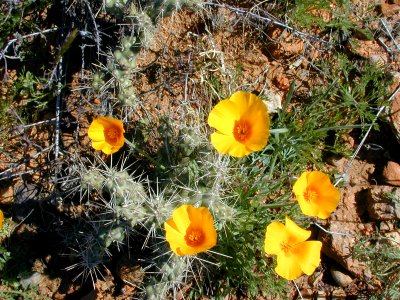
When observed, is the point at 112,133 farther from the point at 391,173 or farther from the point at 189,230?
the point at 391,173

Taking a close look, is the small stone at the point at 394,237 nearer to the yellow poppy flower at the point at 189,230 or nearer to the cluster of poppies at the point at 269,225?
the cluster of poppies at the point at 269,225

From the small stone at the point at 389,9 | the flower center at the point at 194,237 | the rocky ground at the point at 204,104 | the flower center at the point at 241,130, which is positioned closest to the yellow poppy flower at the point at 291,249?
the flower center at the point at 194,237

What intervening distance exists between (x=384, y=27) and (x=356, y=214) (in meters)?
1.48

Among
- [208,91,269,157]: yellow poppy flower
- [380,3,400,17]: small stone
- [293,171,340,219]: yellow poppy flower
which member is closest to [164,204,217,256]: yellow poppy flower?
[208,91,269,157]: yellow poppy flower

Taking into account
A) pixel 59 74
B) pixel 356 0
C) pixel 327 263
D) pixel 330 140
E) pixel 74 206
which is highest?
pixel 356 0

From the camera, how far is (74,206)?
3.57m

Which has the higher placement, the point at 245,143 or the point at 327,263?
the point at 245,143

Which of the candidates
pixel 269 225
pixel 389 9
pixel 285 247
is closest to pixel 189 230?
pixel 269 225

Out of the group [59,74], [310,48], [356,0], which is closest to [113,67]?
[59,74]

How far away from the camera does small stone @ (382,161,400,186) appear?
3594 mm

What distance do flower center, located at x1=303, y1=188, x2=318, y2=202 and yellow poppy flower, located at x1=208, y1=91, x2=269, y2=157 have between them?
1.73 feet

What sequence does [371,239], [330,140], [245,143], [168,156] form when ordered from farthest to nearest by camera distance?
[330,140]
[371,239]
[168,156]
[245,143]

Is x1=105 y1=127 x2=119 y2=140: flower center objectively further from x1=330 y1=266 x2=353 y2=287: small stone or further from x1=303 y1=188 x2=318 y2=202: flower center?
x1=330 y1=266 x2=353 y2=287: small stone

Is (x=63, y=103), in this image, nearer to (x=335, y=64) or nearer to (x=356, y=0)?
(x=335, y=64)
